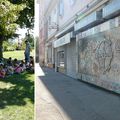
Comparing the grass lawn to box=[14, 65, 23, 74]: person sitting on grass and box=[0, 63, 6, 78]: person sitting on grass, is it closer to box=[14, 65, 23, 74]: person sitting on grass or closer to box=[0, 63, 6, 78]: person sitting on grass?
box=[0, 63, 6, 78]: person sitting on grass

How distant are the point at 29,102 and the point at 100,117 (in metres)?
1.95

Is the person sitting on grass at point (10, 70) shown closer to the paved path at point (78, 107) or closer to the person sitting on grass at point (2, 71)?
the person sitting on grass at point (2, 71)

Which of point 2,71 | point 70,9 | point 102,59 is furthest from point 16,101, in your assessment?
point 70,9

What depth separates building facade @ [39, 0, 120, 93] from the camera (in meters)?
11.7

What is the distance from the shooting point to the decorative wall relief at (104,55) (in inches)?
484

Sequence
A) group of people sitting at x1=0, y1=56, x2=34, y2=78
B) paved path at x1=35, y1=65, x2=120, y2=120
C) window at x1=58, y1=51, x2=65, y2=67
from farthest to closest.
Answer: window at x1=58, y1=51, x2=65, y2=67, group of people sitting at x1=0, y1=56, x2=34, y2=78, paved path at x1=35, y1=65, x2=120, y2=120

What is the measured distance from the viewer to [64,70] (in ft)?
75.6

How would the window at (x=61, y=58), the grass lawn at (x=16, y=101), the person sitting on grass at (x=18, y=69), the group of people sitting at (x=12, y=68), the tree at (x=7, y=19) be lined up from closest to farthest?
the grass lawn at (x=16, y=101) < the tree at (x=7, y=19) < the group of people sitting at (x=12, y=68) < the person sitting on grass at (x=18, y=69) < the window at (x=61, y=58)

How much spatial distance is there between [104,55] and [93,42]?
6.55 feet

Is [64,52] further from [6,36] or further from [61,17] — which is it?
[6,36]

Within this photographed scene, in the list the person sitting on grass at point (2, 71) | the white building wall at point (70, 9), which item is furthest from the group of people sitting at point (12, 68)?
the white building wall at point (70, 9)

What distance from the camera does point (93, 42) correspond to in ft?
48.6

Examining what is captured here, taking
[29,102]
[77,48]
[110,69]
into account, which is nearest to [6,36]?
[29,102]

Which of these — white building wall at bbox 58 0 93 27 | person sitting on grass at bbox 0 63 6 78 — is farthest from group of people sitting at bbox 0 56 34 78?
white building wall at bbox 58 0 93 27
